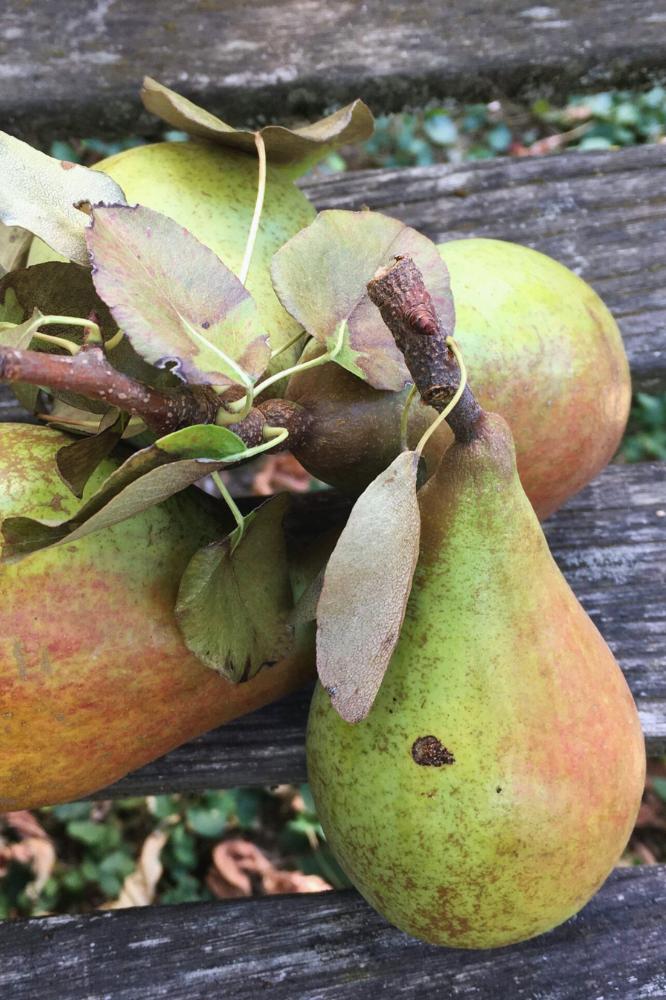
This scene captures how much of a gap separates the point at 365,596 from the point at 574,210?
72 centimetres

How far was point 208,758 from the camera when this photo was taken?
1.07 meters

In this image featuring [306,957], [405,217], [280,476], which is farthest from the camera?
[280,476]

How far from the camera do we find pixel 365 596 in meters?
0.68

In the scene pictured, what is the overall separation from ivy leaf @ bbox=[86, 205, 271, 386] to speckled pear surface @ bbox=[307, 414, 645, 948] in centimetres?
20

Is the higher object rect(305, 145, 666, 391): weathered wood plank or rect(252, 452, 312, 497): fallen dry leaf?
rect(305, 145, 666, 391): weathered wood plank

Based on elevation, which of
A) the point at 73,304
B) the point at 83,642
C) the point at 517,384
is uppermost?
the point at 73,304

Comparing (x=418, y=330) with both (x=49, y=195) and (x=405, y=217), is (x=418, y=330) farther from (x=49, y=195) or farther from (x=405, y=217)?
(x=405, y=217)

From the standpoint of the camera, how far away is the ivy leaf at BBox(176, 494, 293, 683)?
0.79 m

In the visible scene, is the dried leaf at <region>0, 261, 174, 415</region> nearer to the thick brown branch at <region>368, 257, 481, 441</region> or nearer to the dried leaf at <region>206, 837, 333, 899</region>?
the thick brown branch at <region>368, 257, 481, 441</region>

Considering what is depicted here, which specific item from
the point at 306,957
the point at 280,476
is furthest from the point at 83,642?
the point at 280,476

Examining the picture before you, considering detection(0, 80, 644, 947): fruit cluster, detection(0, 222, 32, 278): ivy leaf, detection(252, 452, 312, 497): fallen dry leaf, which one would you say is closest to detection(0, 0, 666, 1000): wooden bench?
detection(0, 80, 644, 947): fruit cluster

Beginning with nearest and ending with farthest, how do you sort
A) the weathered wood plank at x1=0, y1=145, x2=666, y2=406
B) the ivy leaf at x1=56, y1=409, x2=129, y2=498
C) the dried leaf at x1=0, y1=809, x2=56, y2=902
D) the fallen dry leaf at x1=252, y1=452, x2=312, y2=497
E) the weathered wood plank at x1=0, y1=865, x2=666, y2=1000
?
the ivy leaf at x1=56, y1=409, x2=129, y2=498 → the weathered wood plank at x1=0, y1=865, x2=666, y2=1000 → the weathered wood plank at x1=0, y1=145, x2=666, y2=406 → the dried leaf at x1=0, y1=809, x2=56, y2=902 → the fallen dry leaf at x1=252, y1=452, x2=312, y2=497

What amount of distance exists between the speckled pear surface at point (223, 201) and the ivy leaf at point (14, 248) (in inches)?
0.4

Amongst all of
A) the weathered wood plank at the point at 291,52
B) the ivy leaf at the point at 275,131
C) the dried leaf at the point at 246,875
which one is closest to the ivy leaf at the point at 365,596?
the ivy leaf at the point at 275,131
